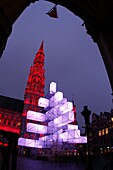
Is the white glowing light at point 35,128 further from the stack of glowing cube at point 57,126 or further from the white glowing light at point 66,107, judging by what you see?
the white glowing light at point 66,107

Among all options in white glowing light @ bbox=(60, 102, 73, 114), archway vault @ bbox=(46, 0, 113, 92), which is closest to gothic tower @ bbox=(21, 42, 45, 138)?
white glowing light @ bbox=(60, 102, 73, 114)

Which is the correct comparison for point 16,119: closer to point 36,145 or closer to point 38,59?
point 36,145

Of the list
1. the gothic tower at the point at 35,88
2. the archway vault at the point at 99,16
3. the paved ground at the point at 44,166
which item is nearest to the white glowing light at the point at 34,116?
the paved ground at the point at 44,166

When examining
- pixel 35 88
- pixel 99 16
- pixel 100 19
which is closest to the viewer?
pixel 100 19

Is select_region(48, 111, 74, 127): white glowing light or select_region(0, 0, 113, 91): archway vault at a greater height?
select_region(0, 0, 113, 91): archway vault

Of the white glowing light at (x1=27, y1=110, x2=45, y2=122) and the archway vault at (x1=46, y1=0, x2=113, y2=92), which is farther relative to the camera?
the white glowing light at (x1=27, y1=110, x2=45, y2=122)

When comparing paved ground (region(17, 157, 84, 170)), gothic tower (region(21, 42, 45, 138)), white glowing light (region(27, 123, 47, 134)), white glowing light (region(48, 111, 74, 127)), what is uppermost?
gothic tower (region(21, 42, 45, 138))

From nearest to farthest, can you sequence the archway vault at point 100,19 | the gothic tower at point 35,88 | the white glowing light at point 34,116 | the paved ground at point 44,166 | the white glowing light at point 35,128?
1. the archway vault at point 100,19
2. the paved ground at point 44,166
3. the white glowing light at point 35,128
4. the white glowing light at point 34,116
5. the gothic tower at point 35,88

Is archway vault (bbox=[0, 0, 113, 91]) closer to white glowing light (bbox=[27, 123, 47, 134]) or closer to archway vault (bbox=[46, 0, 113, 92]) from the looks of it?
archway vault (bbox=[46, 0, 113, 92])

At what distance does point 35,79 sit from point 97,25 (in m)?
58.7

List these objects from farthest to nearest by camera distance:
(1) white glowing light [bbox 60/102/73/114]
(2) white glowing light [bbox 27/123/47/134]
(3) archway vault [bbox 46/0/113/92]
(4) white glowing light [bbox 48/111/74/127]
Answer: (2) white glowing light [bbox 27/123/47/134] < (1) white glowing light [bbox 60/102/73/114] < (4) white glowing light [bbox 48/111/74/127] < (3) archway vault [bbox 46/0/113/92]

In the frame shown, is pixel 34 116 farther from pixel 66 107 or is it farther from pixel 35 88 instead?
pixel 35 88

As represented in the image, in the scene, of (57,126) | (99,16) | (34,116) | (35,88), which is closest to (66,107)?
(57,126)

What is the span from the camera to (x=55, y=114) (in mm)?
33719
